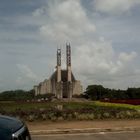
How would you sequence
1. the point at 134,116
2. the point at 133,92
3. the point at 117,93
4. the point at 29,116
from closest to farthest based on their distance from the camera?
1. the point at 29,116
2. the point at 134,116
3. the point at 133,92
4. the point at 117,93

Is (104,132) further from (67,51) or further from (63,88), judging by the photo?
(67,51)

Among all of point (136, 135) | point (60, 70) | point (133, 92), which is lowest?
point (136, 135)

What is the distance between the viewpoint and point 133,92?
14050 cm

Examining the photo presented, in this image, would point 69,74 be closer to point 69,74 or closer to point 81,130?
point 69,74

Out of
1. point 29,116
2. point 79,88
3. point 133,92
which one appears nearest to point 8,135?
point 29,116

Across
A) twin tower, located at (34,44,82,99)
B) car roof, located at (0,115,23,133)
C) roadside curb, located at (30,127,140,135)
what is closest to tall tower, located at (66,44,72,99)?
twin tower, located at (34,44,82,99)

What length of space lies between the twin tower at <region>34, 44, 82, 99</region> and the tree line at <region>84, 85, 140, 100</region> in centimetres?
747

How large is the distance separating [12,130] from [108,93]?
157 meters

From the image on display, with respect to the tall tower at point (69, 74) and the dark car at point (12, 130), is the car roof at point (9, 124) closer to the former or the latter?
the dark car at point (12, 130)

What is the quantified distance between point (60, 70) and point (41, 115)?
157 m

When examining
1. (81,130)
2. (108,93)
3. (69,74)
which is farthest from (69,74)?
(81,130)

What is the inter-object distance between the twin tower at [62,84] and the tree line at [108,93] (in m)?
7.47

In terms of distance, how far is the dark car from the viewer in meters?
4.98

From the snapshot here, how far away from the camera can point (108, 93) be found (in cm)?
16125
